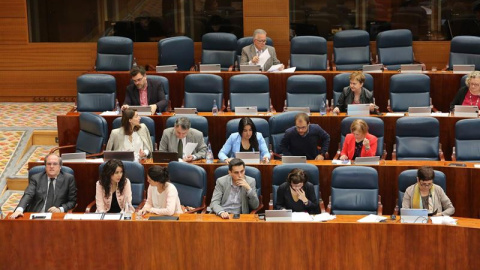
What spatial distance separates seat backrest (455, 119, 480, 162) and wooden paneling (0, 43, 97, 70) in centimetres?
463

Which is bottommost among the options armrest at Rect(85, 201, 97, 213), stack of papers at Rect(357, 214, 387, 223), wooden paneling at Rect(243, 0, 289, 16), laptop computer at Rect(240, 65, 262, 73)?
armrest at Rect(85, 201, 97, 213)

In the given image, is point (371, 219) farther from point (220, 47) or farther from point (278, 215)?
point (220, 47)

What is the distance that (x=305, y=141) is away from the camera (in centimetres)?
784

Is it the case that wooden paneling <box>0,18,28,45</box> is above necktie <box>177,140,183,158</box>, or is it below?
above

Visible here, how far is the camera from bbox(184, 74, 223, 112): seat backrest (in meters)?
8.83

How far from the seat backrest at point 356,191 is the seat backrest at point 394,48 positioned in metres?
3.13

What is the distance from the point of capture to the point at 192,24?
10633 millimetres

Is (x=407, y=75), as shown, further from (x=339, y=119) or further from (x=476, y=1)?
(x=476, y=1)

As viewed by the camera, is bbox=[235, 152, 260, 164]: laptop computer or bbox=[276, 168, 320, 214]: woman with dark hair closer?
bbox=[276, 168, 320, 214]: woman with dark hair

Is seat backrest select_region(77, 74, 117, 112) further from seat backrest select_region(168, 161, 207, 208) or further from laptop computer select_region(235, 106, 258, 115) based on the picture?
seat backrest select_region(168, 161, 207, 208)

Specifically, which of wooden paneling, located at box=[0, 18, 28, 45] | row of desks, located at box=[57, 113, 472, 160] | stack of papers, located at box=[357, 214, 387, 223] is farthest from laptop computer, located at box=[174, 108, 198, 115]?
wooden paneling, located at box=[0, 18, 28, 45]

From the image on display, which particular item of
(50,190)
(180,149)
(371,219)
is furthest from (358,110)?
(50,190)

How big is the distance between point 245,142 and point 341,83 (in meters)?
1.54

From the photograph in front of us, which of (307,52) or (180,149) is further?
(307,52)
